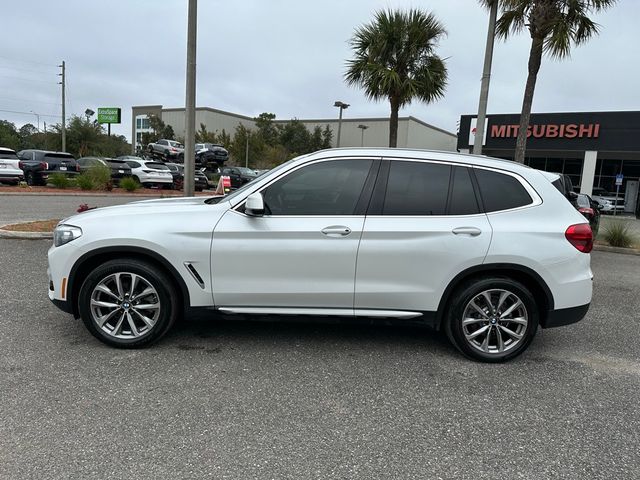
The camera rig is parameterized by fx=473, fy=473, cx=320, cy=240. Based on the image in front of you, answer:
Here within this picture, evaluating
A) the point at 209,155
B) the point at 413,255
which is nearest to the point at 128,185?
the point at 209,155

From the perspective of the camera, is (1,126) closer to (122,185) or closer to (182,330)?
(122,185)

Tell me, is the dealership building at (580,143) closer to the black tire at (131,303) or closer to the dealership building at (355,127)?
the dealership building at (355,127)

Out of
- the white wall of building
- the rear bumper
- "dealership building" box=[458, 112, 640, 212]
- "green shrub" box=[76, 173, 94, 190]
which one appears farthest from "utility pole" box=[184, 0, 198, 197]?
the white wall of building

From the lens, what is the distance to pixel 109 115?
214 feet

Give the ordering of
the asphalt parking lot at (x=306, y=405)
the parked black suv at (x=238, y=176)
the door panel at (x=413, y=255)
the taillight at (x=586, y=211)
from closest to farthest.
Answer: the asphalt parking lot at (x=306, y=405), the door panel at (x=413, y=255), the taillight at (x=586, y=211), the parked black suv at (x=238, y=176)

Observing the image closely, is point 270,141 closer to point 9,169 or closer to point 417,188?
point 9,169

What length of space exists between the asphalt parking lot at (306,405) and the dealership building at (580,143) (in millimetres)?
24927

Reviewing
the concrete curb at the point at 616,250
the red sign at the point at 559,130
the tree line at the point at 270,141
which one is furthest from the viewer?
the tree line at the point at 270,141

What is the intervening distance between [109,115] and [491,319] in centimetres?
7071

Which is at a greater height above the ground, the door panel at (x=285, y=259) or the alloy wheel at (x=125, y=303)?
the door panel at (x=285, y=259)

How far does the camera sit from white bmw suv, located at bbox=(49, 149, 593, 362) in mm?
3840

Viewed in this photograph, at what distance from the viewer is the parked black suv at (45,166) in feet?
69.7

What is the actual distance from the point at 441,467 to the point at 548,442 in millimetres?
781

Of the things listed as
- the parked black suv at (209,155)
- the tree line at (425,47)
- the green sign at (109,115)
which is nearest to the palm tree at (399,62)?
the tree line at (425,47)
